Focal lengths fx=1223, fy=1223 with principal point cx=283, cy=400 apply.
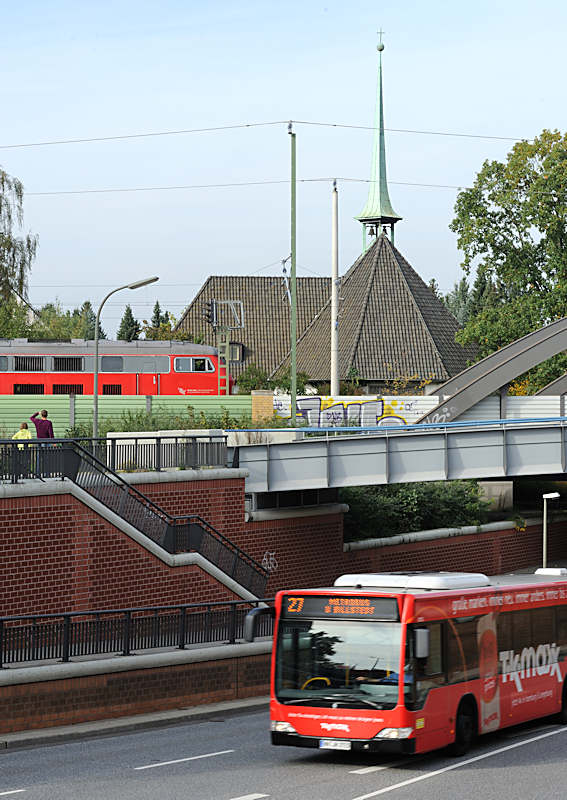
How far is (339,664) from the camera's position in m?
14.5

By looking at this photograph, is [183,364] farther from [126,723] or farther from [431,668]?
[431,668]

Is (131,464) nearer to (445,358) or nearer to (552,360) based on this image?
(552,360)

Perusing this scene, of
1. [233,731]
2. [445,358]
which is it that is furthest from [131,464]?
[445,358]

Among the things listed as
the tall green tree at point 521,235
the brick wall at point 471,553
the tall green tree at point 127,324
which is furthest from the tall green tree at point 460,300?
the brick wall at point 471,553

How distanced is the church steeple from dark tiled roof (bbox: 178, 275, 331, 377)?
20.1 ft

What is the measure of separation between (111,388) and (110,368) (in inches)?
31.9

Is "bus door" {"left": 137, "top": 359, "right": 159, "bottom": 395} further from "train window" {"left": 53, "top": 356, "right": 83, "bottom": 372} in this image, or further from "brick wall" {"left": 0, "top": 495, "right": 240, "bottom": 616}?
"brick wall" {"left": 0, "top": 495, "right": 240, "bottom": 616}

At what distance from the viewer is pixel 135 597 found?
24609 mm

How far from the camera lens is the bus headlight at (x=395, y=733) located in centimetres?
1399

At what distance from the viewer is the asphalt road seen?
12.9 m

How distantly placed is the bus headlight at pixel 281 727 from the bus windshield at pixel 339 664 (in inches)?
10.3

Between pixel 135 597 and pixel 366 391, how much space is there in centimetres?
3919

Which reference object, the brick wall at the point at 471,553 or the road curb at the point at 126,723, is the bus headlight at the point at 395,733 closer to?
the road curb at the point at 126,723

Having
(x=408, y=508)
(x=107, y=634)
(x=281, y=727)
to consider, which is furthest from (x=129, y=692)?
(x=408, y=508)
